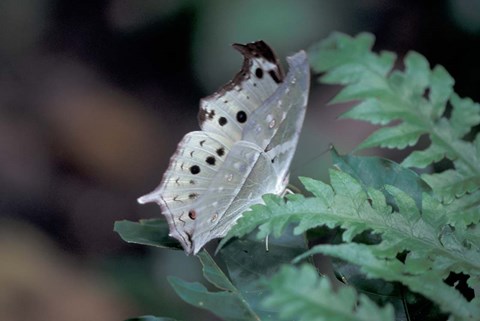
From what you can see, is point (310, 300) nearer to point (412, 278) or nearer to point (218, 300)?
point (412, 278)

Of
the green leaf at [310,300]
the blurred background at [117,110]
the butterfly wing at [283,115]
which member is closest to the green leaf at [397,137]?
the green leaf at [310,300]

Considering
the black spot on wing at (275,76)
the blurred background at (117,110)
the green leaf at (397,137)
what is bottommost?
the blurred background at (117,110)

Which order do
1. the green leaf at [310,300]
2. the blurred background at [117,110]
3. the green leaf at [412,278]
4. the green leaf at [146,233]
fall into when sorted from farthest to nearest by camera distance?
the blurred background at [117,110], the green leaf at [146,233], the green leaf at [412,278], the green leaf at [310,300]

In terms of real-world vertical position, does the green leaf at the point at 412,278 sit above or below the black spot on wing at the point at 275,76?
below

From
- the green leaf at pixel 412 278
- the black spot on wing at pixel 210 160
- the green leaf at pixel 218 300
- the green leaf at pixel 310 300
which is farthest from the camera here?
the black spot on wing at pixel 210 160

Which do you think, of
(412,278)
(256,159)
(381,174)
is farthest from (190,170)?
(412,278)

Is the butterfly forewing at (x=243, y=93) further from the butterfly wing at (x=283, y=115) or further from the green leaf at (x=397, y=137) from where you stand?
the green leaf at (x=397, y=137)

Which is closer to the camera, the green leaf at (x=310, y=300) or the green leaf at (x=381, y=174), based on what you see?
the green leaf at (x=310, y=300)
